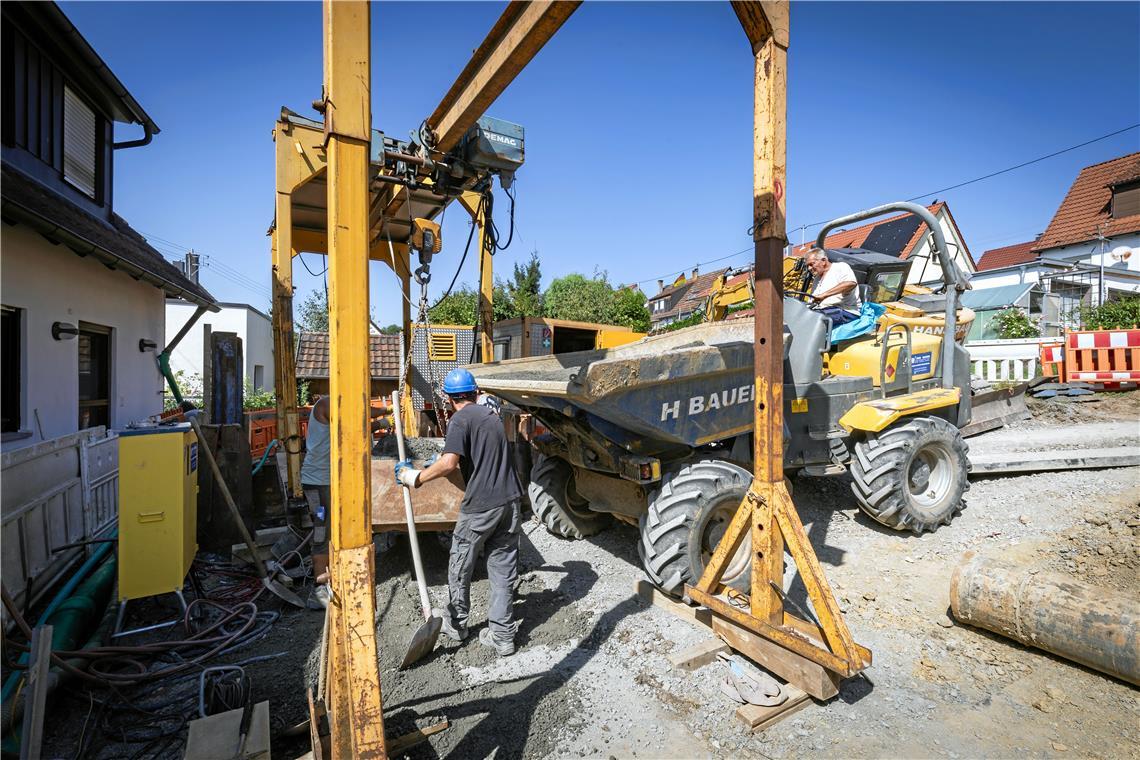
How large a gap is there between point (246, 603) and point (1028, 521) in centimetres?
667

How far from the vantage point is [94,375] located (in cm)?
696

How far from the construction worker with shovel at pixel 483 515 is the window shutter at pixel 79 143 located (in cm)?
724

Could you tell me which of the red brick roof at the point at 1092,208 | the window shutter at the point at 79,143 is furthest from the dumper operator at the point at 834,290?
the red brick roof at the point at 1092,208

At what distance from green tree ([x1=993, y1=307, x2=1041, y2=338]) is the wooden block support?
48.9 feet

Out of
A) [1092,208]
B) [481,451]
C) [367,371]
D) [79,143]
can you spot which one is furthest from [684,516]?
[1092,208]

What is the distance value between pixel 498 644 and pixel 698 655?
1.26 m

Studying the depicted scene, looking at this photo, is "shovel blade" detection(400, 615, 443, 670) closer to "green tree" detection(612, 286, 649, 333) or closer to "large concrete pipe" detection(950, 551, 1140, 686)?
"large concrete pipe" detection(950, 551, 1140, 686)

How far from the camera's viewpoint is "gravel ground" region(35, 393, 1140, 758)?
8.74ft

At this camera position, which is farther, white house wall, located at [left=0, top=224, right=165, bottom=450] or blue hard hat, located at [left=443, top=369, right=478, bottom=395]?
white house wall, located at [left=0, top=224, right=165, bottom=450]

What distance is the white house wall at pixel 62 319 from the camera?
5.22 m

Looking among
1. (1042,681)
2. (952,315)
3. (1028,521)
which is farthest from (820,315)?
(1042,681)

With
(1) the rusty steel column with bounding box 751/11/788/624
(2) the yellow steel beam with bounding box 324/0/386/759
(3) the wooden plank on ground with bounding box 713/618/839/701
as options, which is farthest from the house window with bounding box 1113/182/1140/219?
(2) the yellow steel beam with bounding box 324/0/386/759

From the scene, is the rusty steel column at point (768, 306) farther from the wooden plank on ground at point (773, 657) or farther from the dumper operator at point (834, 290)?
the dumper operator at point (834, 290)

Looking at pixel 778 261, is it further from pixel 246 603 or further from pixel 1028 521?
pixel 246 603
